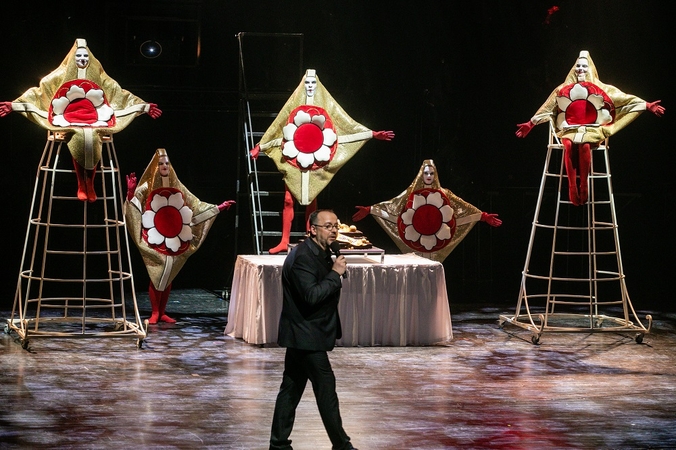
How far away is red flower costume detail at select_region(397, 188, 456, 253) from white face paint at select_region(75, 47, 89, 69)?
8.76ft

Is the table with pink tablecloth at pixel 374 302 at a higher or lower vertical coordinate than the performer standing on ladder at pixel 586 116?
lower

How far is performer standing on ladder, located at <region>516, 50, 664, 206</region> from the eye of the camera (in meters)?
7.42

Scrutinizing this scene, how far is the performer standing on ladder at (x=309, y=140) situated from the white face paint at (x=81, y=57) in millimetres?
1386

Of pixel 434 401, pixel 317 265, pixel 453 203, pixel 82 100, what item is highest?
pixel 82 100

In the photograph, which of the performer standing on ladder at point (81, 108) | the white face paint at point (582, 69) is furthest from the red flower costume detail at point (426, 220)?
the performer standing on ladder at point (81, 108)

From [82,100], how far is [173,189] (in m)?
1.11

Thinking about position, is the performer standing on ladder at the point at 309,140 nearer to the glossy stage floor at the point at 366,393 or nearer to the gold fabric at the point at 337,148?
the gold fabric at the point at 337,148

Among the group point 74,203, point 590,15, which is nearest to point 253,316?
point 74,203

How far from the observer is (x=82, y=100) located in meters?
7.09

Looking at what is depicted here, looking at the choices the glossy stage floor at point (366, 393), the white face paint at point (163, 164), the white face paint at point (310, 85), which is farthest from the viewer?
the white face paint at point (310, 85)

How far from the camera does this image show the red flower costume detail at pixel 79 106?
23.1 ft

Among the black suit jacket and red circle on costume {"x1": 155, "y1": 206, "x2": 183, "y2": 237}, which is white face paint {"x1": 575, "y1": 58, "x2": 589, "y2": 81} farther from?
the black suit jacket

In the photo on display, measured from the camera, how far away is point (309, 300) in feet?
14.3

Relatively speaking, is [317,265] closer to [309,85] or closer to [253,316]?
[253,316]
